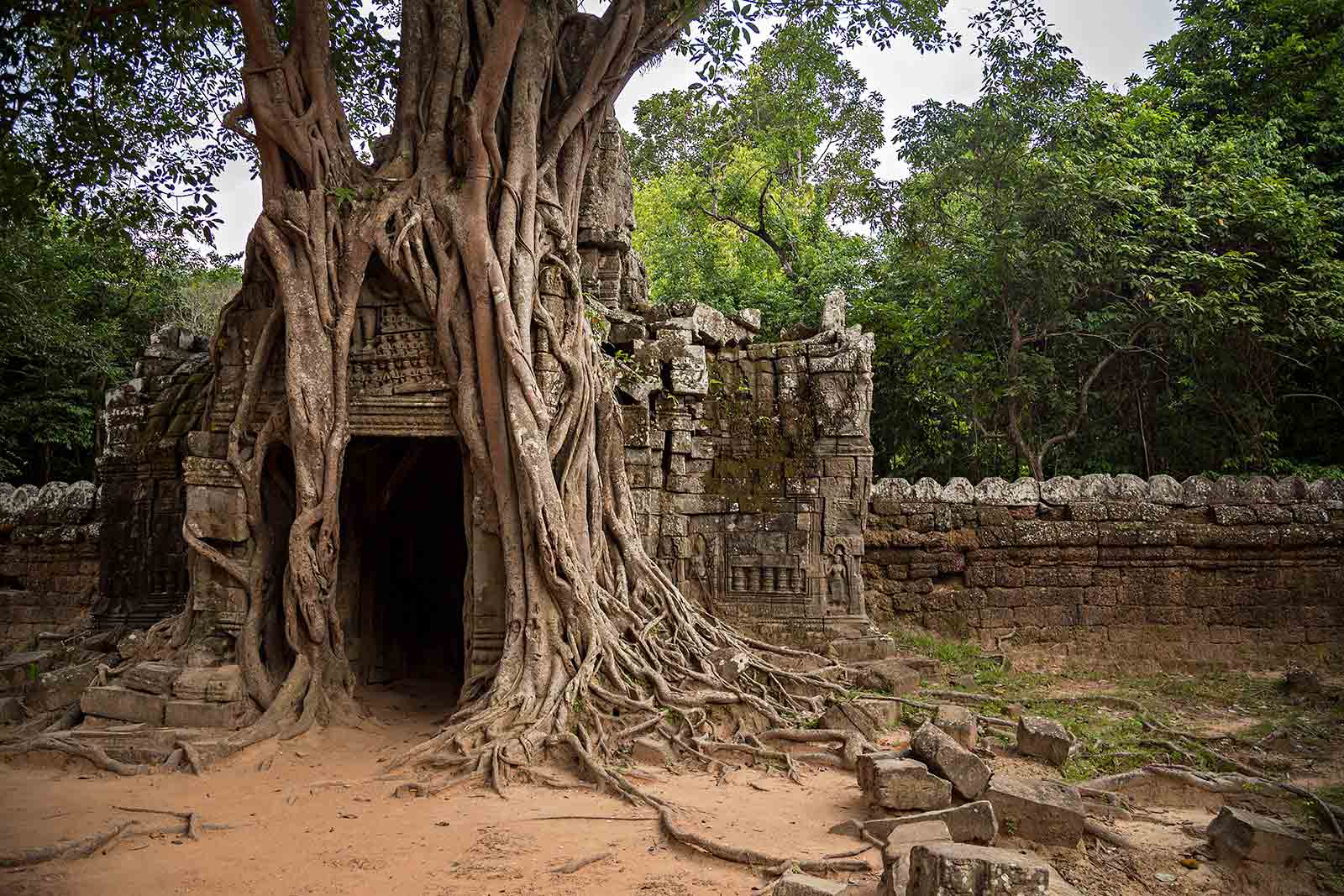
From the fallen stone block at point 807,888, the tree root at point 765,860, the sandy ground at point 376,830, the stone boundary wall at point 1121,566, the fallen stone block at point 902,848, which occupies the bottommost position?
the sandy ground at point 376,830

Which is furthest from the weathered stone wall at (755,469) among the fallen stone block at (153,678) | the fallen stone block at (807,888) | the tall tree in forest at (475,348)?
the fallen stone block at (807,888)

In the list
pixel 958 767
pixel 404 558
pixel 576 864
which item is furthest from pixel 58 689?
pixel 958 767

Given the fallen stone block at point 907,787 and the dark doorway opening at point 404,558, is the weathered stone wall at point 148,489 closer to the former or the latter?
the dark doorway opening at point 404,558

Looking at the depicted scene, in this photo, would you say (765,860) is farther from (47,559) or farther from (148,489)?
(47,559)

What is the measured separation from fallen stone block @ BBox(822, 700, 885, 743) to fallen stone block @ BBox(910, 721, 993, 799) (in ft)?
5.01

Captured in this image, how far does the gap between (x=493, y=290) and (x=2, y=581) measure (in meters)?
7.72

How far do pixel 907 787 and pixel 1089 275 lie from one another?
27.5 feet

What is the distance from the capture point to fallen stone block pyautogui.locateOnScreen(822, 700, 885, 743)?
580 cm

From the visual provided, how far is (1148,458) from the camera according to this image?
11375 mm

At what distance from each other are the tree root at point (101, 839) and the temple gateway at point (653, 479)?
8.78 feet

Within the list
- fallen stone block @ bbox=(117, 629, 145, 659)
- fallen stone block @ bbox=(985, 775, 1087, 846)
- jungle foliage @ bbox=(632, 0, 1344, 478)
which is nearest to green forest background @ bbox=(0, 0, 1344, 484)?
jungle foliage @ bbox=(632, 0, 1344, 478)

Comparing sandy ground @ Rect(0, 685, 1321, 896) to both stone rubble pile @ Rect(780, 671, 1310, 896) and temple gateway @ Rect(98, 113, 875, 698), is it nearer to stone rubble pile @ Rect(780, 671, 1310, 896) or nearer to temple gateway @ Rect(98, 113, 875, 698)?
stone rubble pile @ Rect(780, 671, 1310, 896)

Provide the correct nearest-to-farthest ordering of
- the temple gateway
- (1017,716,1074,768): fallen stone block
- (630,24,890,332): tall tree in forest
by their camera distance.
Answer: (1017,716,1074,768): fallen stone block → the temple gateway → (630,24,890,332): tall tree in forest

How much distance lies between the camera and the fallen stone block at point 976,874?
9.21 ft
